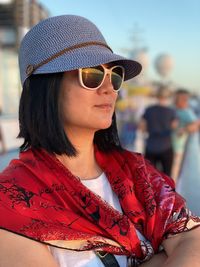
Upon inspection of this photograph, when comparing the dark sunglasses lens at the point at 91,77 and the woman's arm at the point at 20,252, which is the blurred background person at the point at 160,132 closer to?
the dark sunglasses lens at the point at 91,77

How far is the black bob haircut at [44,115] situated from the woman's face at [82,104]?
0.03 metres

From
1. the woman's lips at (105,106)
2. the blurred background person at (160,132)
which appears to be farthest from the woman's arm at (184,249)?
the blurred background person at (160,132)

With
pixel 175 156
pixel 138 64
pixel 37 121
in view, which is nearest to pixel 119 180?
pixel 37 121

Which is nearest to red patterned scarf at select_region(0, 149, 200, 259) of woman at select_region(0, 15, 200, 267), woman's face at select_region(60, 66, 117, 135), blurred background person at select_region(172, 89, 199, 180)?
woman at select_region(0, 15, 200, 267)

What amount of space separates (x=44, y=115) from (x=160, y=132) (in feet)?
13.9

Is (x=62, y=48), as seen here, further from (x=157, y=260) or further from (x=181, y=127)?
(x=181, y=127)

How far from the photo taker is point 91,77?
1.35m

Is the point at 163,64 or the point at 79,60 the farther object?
the point at 163,64

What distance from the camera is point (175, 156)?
19.2 ft

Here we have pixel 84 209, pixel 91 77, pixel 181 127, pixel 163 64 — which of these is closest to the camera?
pixel 84 209

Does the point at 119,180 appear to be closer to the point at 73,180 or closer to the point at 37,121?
the point at 73,180

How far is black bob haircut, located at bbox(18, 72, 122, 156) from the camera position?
52.2 inches

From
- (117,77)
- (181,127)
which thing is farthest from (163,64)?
(117,77)

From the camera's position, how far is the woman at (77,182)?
44.4 inches
